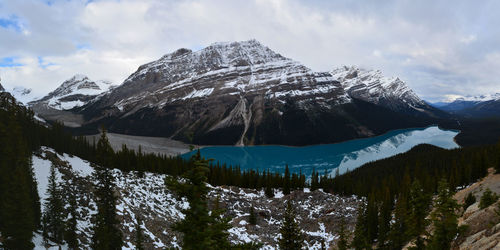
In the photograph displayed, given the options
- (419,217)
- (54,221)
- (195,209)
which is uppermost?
(195,209)

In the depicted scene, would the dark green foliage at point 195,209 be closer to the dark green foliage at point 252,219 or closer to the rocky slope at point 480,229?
the rocky slope at point 480,229

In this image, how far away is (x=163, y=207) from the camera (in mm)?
45719

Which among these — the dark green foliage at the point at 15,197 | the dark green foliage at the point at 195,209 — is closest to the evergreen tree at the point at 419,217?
the dark green foliage at the point at 195,209

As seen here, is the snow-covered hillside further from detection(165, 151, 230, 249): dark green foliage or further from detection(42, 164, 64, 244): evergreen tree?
detection(165, 151, 230, 249): dark green foliage

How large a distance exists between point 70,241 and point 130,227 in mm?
8988

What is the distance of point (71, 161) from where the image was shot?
47.8 meters

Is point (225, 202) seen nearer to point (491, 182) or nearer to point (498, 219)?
point (498, 219)

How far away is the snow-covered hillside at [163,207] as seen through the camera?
35562mm

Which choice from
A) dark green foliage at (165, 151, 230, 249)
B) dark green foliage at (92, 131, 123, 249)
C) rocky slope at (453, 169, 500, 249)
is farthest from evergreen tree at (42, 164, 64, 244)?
rocky slope at (453, 169, 500, 249)

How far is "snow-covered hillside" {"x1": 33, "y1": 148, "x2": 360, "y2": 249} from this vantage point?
35562 mm

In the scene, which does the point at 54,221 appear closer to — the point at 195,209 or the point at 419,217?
the point at 195,209

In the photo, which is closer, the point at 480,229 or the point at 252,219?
the point at 480,229

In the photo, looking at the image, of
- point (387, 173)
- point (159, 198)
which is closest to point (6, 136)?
point (159, 198)

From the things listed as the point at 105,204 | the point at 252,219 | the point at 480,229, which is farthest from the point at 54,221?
the point at 480,229
